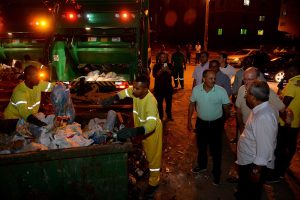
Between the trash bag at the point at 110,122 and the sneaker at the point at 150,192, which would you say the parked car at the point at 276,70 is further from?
the trash bag at the point at 110,122

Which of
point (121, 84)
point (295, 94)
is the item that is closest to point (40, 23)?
point (121, 84)

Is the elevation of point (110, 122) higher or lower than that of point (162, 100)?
higher

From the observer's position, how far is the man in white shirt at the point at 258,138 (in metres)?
2.87

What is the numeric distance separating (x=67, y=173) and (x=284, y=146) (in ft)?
10.9

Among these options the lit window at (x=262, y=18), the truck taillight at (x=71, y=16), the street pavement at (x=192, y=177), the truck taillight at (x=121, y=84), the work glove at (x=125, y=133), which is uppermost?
the lit window at (x=262, y=18)

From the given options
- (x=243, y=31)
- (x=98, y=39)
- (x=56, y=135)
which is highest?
(x=243, y=31)

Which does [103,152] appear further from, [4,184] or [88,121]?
[88,121]

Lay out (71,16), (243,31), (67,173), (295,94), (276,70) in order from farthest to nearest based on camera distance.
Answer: (243,31), (276,70), (71,16), (295,94), (67,173)

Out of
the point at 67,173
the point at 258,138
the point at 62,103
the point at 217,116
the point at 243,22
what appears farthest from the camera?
the point at 243,22

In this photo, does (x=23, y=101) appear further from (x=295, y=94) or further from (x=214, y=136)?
(x=295, y=94)

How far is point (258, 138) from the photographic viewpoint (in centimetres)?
290

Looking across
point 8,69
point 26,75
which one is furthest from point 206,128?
point 8,69

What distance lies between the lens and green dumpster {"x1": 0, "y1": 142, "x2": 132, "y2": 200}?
2.88 m

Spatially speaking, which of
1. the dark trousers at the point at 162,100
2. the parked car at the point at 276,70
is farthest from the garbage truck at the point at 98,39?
the parked car at the point at 276,70
